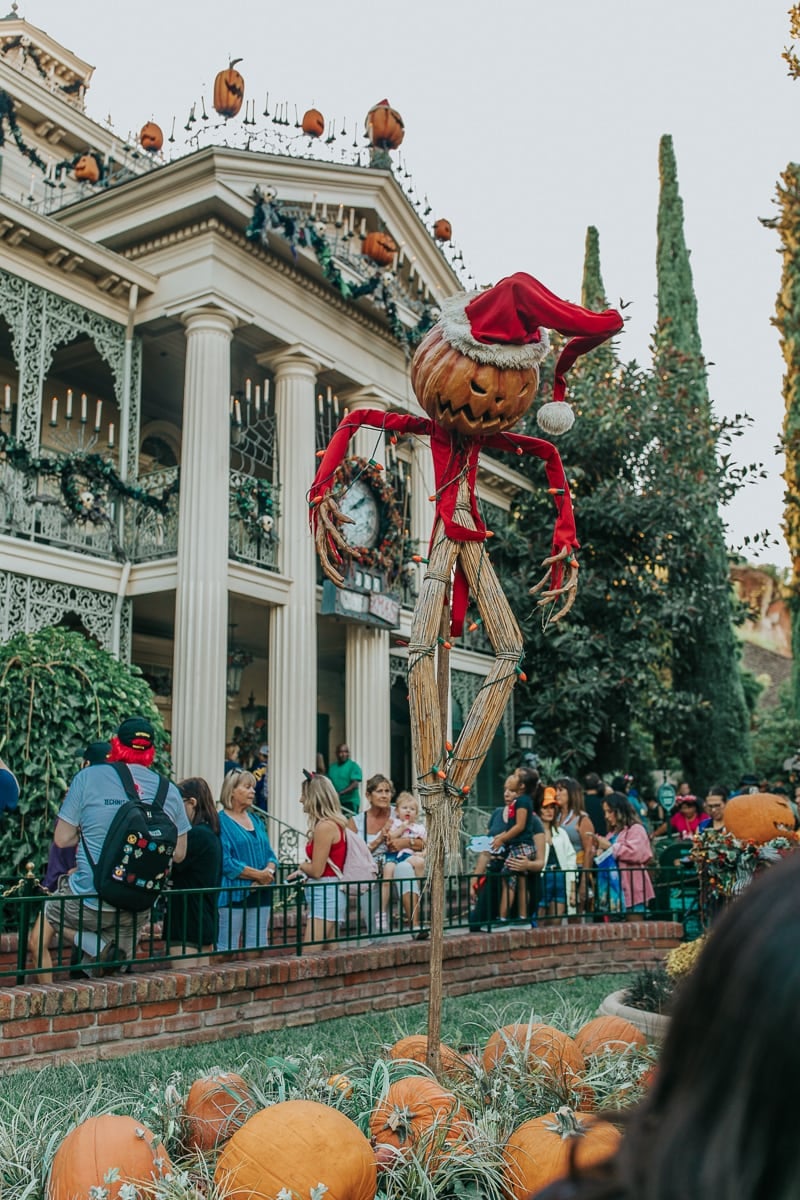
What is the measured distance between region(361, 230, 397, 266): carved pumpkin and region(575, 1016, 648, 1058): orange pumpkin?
13.4 metres

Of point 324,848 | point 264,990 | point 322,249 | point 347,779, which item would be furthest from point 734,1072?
point 322,249

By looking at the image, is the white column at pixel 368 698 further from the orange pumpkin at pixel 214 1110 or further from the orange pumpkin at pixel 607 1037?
the orange pumpkin at pixel 214 1110

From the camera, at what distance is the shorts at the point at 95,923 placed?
566 centimetres

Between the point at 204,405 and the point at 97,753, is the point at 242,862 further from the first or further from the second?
the point at 204,405

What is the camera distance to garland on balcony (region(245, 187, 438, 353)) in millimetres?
13453

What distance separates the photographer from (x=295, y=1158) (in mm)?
3082

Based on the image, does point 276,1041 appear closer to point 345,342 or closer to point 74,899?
point 74,899

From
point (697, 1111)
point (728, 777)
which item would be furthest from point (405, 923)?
point (728, 777)

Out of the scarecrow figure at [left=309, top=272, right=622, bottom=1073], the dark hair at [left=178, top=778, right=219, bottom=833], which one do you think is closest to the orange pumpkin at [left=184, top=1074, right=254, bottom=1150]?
the scarecrow figure at [left=309, top=272, right=622, bottom=1073]

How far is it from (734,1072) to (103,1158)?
110 inches

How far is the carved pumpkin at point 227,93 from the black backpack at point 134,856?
12.5 meters

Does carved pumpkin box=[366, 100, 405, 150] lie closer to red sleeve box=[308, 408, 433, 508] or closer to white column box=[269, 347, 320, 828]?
white column box=[269, 347, 320, 828]

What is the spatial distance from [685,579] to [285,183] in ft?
38.0

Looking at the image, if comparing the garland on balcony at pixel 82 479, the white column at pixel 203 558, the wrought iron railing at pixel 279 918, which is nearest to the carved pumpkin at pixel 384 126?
the white column at pixel 203 558
